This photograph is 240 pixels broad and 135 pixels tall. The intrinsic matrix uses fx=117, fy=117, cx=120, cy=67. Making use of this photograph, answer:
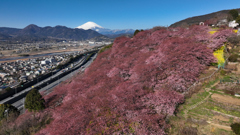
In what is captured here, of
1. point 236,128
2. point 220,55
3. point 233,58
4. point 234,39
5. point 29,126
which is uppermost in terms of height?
point 234,39

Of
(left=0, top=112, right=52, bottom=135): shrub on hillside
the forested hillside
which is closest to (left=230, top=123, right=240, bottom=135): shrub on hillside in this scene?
the forested hillside

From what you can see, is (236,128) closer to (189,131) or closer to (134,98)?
(189,131)

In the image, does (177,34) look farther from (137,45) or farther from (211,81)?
(211,81)

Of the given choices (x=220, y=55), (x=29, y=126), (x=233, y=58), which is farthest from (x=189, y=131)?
(x=29, y=126)

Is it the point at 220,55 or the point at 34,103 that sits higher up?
the point at 220,55

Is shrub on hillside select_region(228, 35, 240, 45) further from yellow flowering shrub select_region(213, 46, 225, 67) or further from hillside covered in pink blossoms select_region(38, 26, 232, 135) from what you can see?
yellow flowering shrub select_region(213, 46, 225, 67)

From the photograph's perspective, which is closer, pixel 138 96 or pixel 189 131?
pixel 189 131

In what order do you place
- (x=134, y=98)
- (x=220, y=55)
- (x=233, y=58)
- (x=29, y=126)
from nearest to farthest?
(x=134, y=98), (x=29, y=126), (x=233, y=58), (x=220, y=55)

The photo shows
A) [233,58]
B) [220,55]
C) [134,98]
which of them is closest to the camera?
[134,98]

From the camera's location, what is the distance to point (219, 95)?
862 centimetres

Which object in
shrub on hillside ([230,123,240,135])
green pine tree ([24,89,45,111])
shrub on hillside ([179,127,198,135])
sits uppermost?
shrub on hillside ([230,123,240,135])

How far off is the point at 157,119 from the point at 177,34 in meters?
14.6

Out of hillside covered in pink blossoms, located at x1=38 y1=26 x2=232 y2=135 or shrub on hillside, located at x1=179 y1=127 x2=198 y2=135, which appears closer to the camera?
shrub on hillside, located at x1=179 y1=127 x2=198 y2=135

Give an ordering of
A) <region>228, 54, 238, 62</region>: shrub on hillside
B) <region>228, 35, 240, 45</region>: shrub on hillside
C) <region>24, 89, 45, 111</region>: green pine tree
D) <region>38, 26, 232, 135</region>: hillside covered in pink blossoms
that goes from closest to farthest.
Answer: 1. <region>38, 26, 232, 135</region>: hillside covered in pink blossoms
2. <region>228, 54, 238, 62</region>: shrub on hillside
3. <region>24, 89, 45, 111</region>: green pine tree
4. <region>228, 35, 240, 45</region>: shrub on hillside
